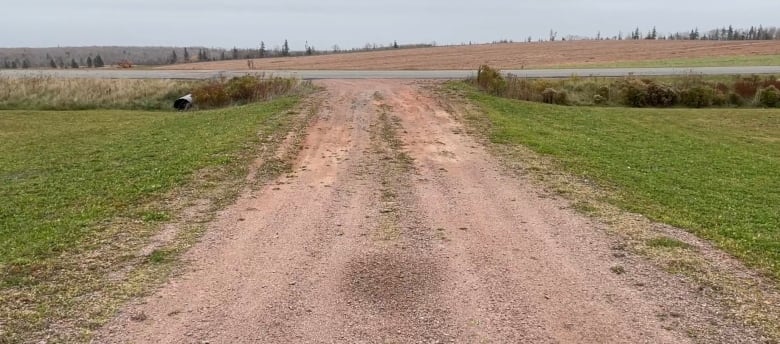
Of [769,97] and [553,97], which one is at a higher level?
[553,97]

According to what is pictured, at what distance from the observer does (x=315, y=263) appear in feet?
17.5

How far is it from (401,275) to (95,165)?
7.36m

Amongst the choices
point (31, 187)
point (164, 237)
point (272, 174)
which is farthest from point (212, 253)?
point (31, 187)

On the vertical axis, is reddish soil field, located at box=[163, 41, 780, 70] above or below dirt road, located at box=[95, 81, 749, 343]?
above

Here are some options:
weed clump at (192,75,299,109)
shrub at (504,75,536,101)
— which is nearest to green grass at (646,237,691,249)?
shrub at (504,75,536,101)

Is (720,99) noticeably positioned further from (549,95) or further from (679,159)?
(679,159)

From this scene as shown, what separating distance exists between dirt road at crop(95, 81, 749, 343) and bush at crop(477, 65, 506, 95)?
40.8ft

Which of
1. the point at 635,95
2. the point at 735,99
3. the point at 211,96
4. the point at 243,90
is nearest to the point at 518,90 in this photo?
the point at 635,95

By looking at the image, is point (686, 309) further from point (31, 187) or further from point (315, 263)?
point (31, 187)

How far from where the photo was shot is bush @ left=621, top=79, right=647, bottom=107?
2284 cm

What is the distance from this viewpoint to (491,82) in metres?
21.2

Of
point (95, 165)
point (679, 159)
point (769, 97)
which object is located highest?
point (769, 97)

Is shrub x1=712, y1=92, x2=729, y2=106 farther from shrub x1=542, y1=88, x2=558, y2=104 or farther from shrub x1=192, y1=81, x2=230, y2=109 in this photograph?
shrub x1=192, y1=81, x2=230, y2=109

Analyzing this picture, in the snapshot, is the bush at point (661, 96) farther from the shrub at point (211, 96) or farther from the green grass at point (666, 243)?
the green grass at point (666, 243)
